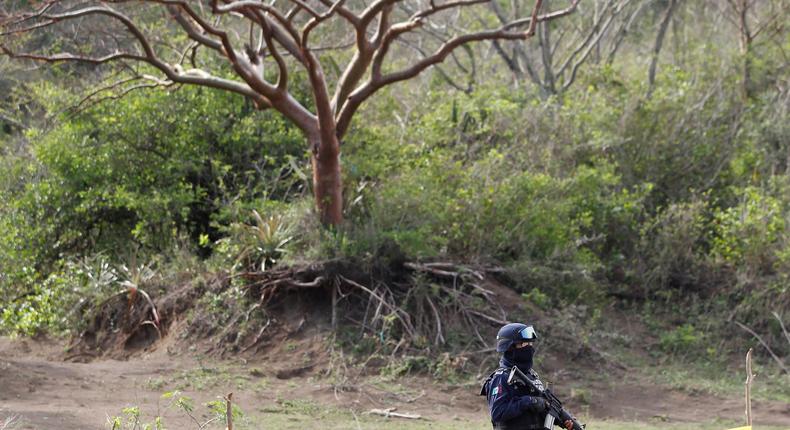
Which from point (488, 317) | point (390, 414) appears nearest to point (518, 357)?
point (390, 414)

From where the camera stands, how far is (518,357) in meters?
5.99

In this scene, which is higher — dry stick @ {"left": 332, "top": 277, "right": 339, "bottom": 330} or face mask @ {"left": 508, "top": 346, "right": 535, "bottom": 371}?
face mask @ {"left": 508, "top": 346, "right": 535, "bottom": 371}

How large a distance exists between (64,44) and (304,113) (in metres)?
9.61

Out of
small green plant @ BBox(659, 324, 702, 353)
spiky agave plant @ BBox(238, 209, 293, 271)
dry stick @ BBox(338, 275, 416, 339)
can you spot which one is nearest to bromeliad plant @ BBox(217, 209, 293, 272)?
spiky agave plant @ BBox(238, 209, 293, 271)

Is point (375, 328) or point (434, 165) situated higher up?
point (434, 165)

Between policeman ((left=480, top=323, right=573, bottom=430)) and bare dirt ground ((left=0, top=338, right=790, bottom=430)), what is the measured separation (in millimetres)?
4929

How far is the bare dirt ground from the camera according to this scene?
1141 centimetres

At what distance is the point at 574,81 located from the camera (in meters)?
23.6

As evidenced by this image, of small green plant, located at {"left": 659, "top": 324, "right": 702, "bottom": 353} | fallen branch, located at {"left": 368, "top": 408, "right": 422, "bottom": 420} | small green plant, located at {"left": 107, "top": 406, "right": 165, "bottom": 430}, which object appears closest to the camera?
small green plant, located at {"left": 107, "top": 406, "right": 165, "bottom": 430}

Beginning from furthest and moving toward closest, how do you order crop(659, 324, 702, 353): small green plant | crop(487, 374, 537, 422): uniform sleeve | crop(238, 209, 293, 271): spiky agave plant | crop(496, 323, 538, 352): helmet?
crop(659, 324, 702, 353): small green plant, crop(238, 209, 293, 271): spiky agave plant, crop(496, 323, 538, 352): helmet, crop(487, 374, 537, 422): uniform sleeve

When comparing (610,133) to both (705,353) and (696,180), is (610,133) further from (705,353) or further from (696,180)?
(705,353)

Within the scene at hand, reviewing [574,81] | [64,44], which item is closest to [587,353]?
[574,81]

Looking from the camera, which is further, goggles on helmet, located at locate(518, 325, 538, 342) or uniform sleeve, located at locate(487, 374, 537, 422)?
goggles on helmet, located at locate(518, 325, 538, 342)

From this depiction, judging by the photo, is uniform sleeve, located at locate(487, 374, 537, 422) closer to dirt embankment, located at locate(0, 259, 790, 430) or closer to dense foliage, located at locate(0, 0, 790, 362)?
dirt embankment, located at locate(0, 259, 790, 430)
